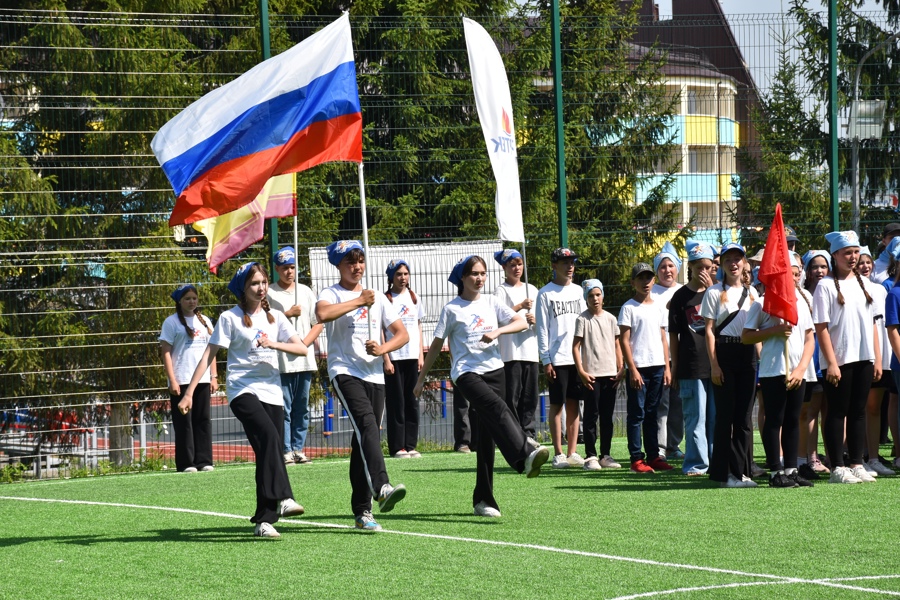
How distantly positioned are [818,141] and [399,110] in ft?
18.3

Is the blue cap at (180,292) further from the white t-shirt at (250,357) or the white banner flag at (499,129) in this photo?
the white t-shirt at (250,357)

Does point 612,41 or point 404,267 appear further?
point 612,41

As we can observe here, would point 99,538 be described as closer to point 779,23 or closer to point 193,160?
point 193,160

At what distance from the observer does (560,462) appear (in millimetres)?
12477

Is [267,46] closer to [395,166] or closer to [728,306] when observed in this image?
[395,166]

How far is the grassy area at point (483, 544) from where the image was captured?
651cm

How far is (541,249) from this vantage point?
16438mm

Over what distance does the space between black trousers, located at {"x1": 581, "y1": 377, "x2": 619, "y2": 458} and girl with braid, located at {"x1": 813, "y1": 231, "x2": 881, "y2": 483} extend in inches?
95.6

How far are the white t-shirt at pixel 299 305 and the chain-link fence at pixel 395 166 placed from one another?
1.30m

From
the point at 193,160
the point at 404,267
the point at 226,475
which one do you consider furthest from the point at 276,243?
the point at 193,160

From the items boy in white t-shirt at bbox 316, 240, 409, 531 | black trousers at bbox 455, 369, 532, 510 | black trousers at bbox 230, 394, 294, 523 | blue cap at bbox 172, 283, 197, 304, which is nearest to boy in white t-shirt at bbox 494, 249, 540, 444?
blue cap at bbox 172, 283, 197, 304

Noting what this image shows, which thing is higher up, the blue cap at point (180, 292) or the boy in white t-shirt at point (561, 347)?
the blue cap at point (180, 292)

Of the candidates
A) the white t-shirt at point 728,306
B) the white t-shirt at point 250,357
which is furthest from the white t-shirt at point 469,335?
the white t-shirt at point 728,306

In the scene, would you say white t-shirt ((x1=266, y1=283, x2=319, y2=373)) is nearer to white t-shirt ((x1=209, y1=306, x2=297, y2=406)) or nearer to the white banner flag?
the white banner flag
